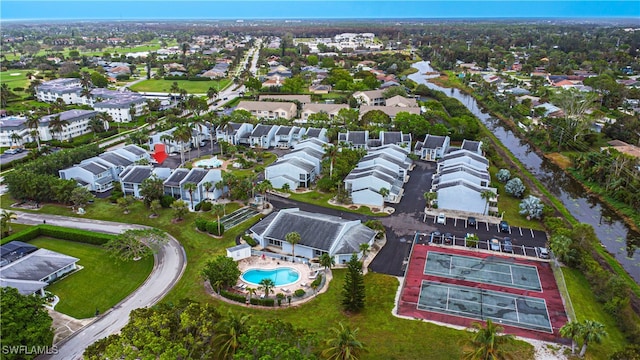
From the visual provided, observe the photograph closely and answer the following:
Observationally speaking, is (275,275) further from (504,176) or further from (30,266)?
(504,176)

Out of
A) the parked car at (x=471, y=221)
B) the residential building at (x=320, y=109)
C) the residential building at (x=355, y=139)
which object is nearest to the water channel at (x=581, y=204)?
the parked car at (x=471, y=221)

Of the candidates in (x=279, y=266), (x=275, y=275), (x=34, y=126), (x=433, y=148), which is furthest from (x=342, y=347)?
(x=34, y=126)

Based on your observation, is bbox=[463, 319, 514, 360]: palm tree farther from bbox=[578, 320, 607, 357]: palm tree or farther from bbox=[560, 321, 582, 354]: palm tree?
bbox=[578, 320, 607, 357]: palm tree

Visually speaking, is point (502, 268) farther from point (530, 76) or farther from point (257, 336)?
point (530, 76)

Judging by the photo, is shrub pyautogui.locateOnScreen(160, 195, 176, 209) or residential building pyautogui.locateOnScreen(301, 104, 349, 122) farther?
residential building pyautogui.locateOnScreen(301, 104, 349, 122)

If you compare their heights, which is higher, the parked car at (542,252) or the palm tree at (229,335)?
the palm tree at (229,335)

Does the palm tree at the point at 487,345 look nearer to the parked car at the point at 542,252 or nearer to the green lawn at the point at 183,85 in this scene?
the parked car at the point at 542,252

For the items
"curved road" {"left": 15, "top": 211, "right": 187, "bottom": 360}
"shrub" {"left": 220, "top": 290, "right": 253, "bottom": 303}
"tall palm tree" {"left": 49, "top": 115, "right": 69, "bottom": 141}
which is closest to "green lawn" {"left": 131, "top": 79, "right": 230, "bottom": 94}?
"tall palm tree" {"left": 49, "top": 115, "right": 69, "bottom": 141}

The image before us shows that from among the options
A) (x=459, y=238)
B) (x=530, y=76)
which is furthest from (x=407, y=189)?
(x=530, y=76)
